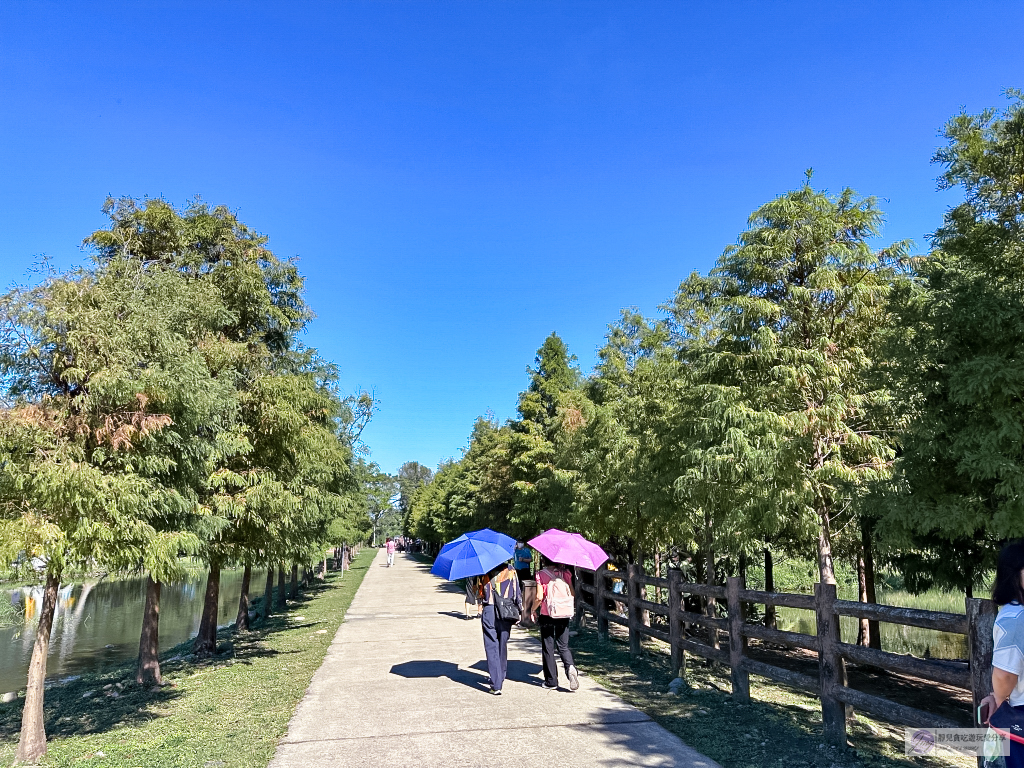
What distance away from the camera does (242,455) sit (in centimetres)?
1055

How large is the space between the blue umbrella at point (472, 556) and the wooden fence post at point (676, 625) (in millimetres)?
2448

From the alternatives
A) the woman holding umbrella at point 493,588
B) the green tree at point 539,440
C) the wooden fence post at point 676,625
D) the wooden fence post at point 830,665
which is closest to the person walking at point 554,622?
the woman holding umbrella at point 493,588

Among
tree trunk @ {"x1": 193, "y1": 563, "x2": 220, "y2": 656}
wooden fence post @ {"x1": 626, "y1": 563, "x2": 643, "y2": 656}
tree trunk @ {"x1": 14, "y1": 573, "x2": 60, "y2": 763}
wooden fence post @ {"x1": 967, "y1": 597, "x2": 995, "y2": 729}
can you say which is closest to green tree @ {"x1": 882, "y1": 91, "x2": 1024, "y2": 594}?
wooden fence post @ {"x1": 967, "y1": 597, "x2": 995, "y2": 729}

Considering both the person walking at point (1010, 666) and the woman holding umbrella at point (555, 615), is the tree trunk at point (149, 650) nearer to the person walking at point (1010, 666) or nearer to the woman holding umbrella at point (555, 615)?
the woman holding umbrella at point (555, 615)

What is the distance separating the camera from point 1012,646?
2.96 metres

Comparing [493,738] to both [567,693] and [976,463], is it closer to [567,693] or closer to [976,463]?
[567,693]

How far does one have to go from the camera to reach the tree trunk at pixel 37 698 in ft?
20.5

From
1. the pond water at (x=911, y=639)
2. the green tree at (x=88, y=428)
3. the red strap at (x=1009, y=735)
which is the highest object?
the green tree at (x=88, y=428)

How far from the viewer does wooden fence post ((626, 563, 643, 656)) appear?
11.4 m

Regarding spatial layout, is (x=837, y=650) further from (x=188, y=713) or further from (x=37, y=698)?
(x=37, y=698)

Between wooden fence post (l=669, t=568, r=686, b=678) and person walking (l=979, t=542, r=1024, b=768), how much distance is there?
6394 mm

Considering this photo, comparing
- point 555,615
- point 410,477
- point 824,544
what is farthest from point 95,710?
point 410,477

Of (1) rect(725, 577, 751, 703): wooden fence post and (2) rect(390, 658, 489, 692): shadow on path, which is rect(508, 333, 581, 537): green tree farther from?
(1) rect(725, 577, 751, 703): wooden fence post

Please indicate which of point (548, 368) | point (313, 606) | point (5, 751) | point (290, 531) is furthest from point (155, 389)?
point (548, 368)
